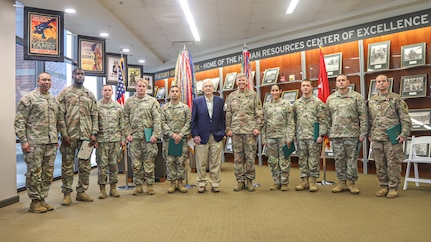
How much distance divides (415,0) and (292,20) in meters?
2.63

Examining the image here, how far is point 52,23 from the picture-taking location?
17.3ft

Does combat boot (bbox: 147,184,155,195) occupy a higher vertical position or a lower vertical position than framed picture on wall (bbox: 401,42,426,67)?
lower

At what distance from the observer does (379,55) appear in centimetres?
686

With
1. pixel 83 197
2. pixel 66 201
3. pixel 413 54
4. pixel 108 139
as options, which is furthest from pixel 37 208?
pixel 413 54

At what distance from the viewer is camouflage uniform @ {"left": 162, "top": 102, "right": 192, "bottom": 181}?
199 inches

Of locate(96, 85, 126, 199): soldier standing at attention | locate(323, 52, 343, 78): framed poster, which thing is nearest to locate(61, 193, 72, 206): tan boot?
locate(96, 85, 126, 199): soldier standing at attention

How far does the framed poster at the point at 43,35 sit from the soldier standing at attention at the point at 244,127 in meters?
3.03

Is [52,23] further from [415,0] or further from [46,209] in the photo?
[415,0]

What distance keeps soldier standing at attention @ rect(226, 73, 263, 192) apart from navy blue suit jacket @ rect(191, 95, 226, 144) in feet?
0.42

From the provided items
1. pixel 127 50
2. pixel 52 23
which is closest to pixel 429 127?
pixel 52 23

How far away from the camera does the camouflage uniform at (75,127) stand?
4367 mm

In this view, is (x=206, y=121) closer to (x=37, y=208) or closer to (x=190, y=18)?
(x=37, y=208)

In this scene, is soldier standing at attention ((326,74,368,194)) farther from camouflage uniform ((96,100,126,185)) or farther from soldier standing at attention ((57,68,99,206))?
soldier standing at attention ((57,68,99,206))

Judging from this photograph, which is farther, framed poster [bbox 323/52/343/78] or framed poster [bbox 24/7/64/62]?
framed poster [bbox 323/52/343/78]
